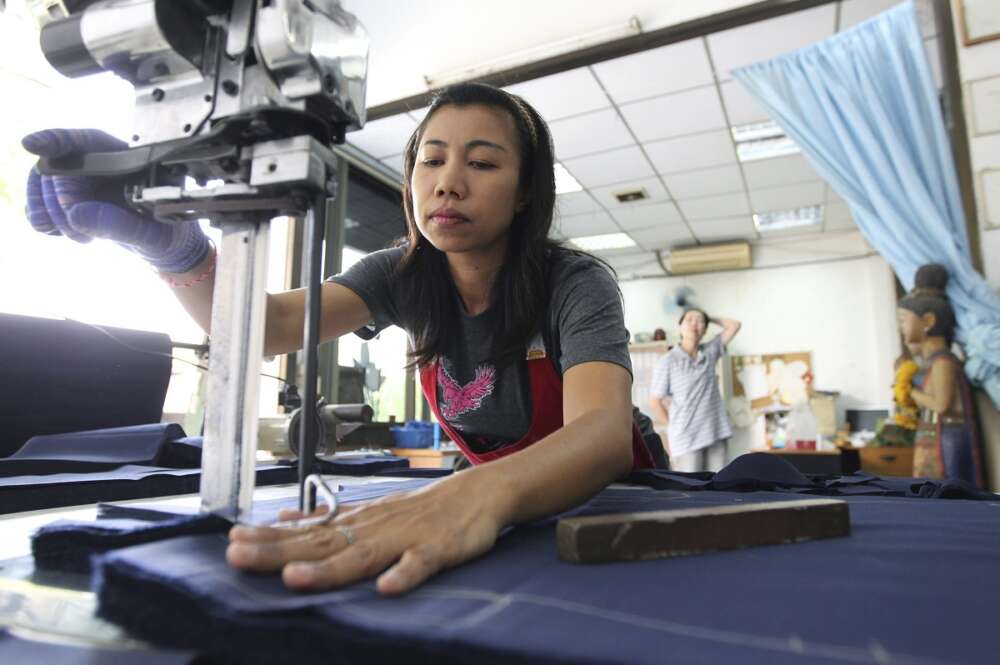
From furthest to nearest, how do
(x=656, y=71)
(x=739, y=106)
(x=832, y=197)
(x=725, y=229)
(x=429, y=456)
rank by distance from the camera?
(x=725, y=229), (x=832, y=197), (x=739, y=106), (x=429, y=456), (x=656, y=71)

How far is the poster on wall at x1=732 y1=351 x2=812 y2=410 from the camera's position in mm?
6309

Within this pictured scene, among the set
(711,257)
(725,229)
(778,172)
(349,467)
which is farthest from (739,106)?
(349,467)

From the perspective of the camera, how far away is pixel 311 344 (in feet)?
1.93

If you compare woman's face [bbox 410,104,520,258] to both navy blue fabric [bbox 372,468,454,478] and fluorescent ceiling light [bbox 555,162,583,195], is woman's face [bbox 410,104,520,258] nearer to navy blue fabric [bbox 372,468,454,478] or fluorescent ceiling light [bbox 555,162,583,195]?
navy blue fabric [bbox 372,468,454,478]

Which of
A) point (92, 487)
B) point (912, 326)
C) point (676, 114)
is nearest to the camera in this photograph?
point (92, 487)

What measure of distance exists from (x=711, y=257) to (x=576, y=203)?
1.96 meters

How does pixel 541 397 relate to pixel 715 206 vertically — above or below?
below

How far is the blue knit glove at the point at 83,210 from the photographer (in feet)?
2.12

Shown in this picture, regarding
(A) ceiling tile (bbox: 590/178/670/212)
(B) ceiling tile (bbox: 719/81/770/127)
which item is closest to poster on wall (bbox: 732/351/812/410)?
(A) ceiling tile (bbox: 590/178/670/212)

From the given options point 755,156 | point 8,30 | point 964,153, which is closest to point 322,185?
point 964,153

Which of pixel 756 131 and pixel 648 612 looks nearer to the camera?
pixel 648 612

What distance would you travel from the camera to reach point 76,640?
35 centimetres

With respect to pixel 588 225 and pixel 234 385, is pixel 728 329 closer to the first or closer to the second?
pixel 588 225

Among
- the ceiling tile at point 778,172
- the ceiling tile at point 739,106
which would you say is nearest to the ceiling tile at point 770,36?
the ceiling tile at point 739,106
